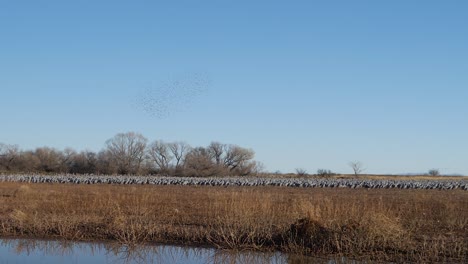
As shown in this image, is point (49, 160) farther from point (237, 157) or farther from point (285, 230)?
point (285, 230)

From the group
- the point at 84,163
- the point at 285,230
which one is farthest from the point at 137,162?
the point at 285,230

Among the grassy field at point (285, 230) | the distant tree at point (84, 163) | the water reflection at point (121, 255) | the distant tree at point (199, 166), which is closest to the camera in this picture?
the water reflection at point (121, 255)

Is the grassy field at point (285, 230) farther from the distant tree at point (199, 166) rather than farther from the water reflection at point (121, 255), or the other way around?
the distant tree at point (199, 166)

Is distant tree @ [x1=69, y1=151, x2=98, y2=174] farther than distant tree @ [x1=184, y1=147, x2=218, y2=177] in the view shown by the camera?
Yes

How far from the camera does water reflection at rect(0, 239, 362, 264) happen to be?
11531mm

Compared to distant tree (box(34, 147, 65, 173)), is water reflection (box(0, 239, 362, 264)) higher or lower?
lower

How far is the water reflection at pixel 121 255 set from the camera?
11.5 meters

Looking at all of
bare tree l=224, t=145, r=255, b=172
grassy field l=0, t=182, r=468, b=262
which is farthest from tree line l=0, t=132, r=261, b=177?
grassy field l=0, t=182, r=468, b=262

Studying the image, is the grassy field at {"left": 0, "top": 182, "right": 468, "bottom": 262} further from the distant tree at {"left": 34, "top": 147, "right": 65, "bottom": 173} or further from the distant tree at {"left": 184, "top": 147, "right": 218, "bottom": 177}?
the distant tree at {"left": 34, "top": 147, "right": 65, "bottom": 173}

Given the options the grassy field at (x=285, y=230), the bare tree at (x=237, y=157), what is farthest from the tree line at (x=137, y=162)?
the grassy field at (x=285, y=230)

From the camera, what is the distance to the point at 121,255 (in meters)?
12.2

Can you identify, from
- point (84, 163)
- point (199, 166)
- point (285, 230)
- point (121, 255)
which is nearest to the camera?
point (121, 255)

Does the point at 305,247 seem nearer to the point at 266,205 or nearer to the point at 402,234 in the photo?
the point at 402,234

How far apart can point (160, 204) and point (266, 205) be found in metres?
6.91
